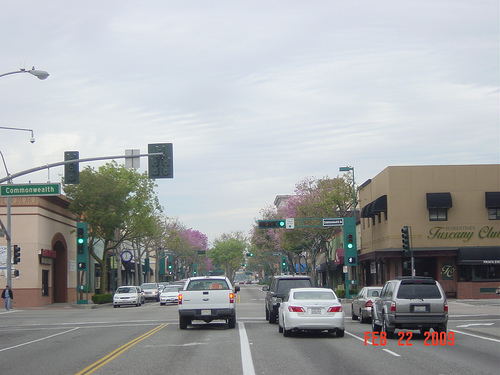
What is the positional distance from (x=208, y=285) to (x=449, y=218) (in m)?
28.8

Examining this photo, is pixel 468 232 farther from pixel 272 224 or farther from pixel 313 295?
pixel 313 295

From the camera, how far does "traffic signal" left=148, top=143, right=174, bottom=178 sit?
25.7 metres

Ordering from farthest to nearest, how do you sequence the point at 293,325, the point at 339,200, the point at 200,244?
the point at 200,244, the point at 339,200, the point at 293,325

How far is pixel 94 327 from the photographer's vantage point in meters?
28.3

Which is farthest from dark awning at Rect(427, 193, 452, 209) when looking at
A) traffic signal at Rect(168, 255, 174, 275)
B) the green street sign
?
traffic signal at Rect(168, 255, 174, 275)

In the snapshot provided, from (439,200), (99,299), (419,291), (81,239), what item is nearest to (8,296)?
(81,239)

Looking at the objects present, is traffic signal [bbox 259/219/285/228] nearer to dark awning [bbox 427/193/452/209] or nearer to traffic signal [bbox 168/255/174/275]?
dark awning [bbox 427/193/452/209]

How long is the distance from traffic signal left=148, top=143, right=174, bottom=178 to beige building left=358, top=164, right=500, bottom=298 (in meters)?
25.6

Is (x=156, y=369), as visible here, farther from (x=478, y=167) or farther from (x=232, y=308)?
(x=478, y=167)

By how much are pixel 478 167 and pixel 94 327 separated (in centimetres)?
3099

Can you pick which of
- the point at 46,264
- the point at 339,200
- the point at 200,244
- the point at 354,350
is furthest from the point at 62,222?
the point at 200,244

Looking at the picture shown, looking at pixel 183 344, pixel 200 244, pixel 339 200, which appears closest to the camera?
pixel 183 344

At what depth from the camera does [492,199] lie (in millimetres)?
47625

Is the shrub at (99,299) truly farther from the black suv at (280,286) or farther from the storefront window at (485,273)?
the black suv at (280,286)
